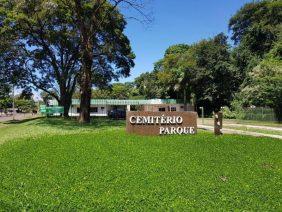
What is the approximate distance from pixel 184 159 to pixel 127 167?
2.27m

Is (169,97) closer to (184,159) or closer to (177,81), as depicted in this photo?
(177,81)

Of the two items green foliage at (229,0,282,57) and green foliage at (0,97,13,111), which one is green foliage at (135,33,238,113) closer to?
green foliage at (229,0,282,57)

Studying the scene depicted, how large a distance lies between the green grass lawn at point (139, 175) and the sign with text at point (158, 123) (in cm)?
287

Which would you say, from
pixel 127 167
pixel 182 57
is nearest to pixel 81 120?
pixel 127 167

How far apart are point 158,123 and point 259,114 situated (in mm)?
23296

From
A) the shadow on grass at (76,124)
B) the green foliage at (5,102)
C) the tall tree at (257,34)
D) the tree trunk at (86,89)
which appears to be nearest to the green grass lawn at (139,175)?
the shadow on grass at (76,124)

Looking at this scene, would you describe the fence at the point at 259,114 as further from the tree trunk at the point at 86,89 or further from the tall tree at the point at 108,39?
the tree trunk at the point at 86,89

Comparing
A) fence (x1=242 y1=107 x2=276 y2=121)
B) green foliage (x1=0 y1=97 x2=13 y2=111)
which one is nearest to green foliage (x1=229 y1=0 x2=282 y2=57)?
fence (x1=242 y1=107 x2=276 y2=121)

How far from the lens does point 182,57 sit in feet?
210

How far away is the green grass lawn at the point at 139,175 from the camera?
8883mm

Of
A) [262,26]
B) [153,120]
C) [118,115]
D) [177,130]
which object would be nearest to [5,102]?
[118,115]

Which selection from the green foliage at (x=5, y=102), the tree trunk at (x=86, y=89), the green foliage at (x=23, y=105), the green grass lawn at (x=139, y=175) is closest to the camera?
the green grass lawn at (x=139, y=175)

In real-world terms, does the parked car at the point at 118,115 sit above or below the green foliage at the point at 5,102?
below

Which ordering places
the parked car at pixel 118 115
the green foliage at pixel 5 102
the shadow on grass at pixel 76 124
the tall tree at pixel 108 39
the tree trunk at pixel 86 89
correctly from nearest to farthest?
the shadow on grass at pixel 76 124, the tree trunk at pixel 86 89, the tall tree at pixel 108 39, the parked car at pixel 118 115, the green foliage at pixel 5 102
